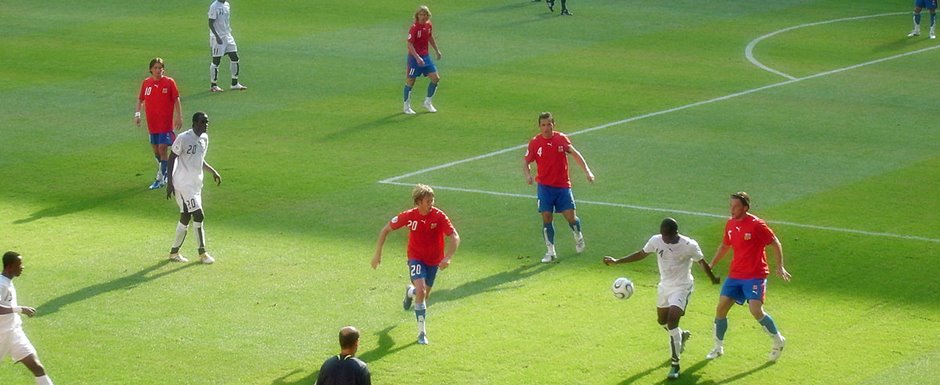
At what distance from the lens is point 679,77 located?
120 ft

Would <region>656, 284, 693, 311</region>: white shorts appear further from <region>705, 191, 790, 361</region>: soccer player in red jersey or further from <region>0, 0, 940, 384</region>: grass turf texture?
<region>0, 0, 940, 384</region>: grass turf texture

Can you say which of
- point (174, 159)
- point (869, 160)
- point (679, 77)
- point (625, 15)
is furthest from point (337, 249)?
point (625, 15)

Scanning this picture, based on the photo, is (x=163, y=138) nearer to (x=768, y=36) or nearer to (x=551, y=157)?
(x=551, y=157)

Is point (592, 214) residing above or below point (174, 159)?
below

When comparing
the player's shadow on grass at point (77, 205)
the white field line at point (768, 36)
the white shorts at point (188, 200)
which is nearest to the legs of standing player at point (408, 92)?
the player's shadow on grass at point (77, 205)

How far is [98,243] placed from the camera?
22.5 m

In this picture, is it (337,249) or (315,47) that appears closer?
(337,249)

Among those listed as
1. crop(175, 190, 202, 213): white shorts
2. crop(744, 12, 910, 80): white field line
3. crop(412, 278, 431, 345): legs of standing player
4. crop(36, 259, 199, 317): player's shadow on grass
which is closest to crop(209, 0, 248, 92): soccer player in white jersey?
crop(175, 190, 202, 213): white shorts

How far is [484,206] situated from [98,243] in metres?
6.88

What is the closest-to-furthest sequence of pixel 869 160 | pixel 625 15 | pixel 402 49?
pixel 869 160, pixel 402 49, pixel 625 15

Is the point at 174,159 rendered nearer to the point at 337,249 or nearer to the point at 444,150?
the point at 337,249

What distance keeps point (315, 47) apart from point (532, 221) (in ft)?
57.6

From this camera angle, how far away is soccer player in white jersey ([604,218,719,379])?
53.9 feet

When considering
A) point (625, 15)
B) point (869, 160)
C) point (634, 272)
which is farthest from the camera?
point (625, 15)
